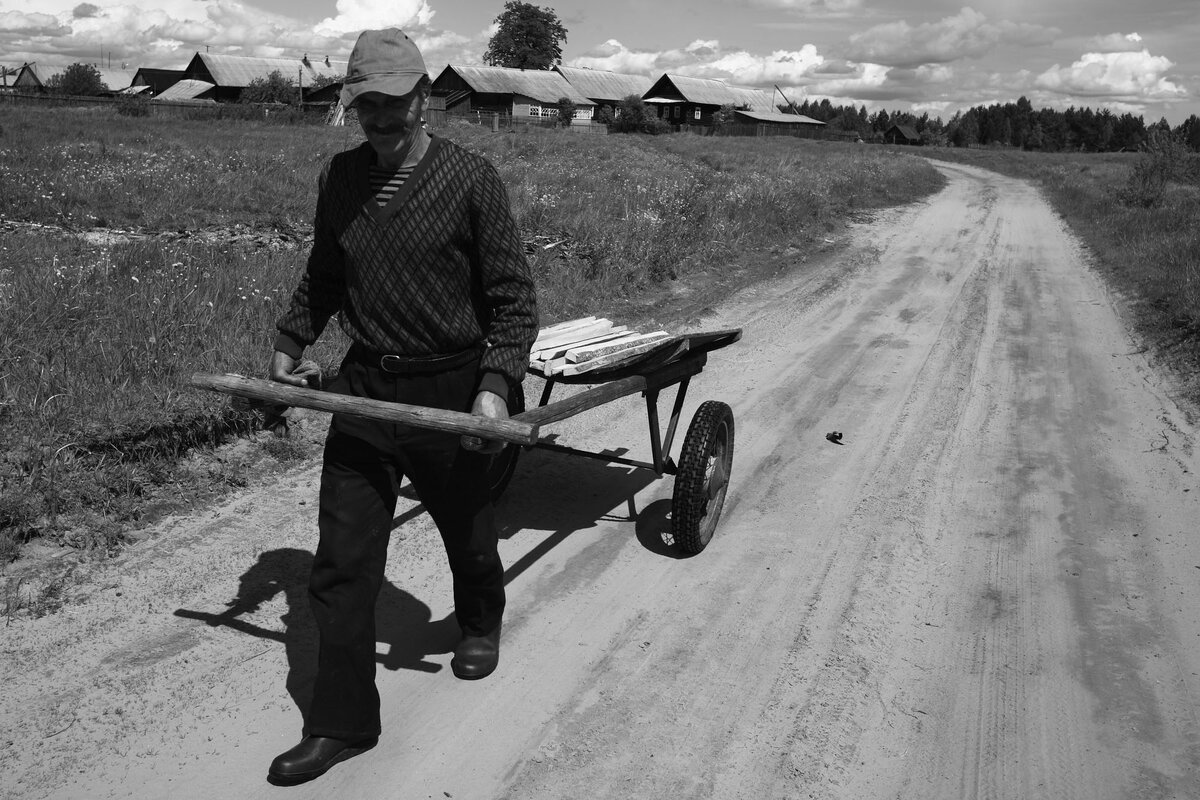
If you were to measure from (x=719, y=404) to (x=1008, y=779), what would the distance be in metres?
2.41

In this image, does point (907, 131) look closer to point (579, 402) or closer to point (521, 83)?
point (521, 83)

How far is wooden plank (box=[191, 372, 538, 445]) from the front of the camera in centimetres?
279

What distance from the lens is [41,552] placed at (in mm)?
4223

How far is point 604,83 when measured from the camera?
7969cm

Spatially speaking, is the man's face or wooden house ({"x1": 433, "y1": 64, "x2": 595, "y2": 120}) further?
wooden house ({"x1": 433, "y1": 64, "x2": 595, "y2": 120})

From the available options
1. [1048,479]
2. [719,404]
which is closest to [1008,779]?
[719,404]

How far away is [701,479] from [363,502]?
6.59 ft

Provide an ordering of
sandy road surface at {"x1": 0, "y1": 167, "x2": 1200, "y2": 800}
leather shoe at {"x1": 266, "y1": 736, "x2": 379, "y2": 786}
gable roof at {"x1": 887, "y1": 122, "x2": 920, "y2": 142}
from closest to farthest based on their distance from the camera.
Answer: leather shoe at {"x1": 266, "y1": 736, "x2": 379, "y2": 786}
sandy road surface at {"x1": 0, "y1": 167, "x2": 1200, "y2": 800}
gable roof at {"x1": 887, "y1": 122, "x2": 920, "y2": 142}

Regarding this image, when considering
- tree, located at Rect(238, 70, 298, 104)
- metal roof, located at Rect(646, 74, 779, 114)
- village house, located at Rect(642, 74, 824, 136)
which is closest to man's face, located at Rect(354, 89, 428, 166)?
tree, located at Rect(238, 70, 298, 104)

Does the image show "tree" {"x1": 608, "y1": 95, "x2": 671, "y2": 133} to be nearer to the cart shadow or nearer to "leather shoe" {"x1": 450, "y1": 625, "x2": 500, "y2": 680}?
the cart shadow

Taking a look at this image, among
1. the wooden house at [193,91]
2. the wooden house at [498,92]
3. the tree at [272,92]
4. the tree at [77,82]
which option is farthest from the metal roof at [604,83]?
the tree at [77,82]

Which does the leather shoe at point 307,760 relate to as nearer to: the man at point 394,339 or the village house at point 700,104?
the man at point 394,339

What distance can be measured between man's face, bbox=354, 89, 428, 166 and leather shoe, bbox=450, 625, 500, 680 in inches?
69.9

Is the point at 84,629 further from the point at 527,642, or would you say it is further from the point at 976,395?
the point at 976,395
